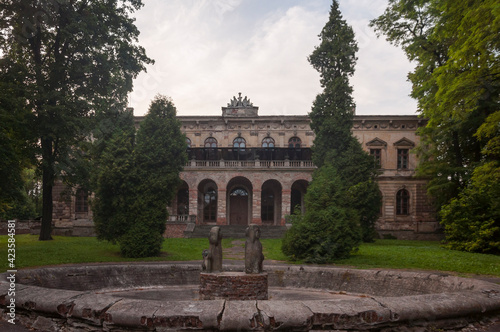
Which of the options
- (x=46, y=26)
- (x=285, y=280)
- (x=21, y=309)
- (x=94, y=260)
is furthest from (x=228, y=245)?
(x=21, y=309)

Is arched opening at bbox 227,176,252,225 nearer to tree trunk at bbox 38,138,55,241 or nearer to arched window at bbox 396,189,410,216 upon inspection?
arched window at bbox 396,189,410,216

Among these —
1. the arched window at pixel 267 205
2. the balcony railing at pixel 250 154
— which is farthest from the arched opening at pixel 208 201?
the arched window at pixel 267 205

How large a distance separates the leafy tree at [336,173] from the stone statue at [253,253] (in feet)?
25.1

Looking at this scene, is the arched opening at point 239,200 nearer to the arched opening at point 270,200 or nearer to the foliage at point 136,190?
the arched opening at point 270,200

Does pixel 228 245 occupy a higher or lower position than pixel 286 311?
lower

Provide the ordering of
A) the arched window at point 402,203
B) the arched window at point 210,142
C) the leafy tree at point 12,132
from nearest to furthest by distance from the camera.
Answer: the leafy tree at point 12,132
the arched window at point 402,203
the arched window at point 210,142

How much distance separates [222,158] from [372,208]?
15.3m

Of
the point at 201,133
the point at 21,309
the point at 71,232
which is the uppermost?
the point at 201,133

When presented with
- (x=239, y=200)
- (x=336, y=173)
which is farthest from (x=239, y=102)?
(x=336, y=173)

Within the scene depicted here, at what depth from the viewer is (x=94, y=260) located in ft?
52.6

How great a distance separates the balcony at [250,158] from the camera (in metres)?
35.2

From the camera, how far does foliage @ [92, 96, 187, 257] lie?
1741cm

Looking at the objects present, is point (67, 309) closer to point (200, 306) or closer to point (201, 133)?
point (200, 306)

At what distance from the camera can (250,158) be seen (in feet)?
118
